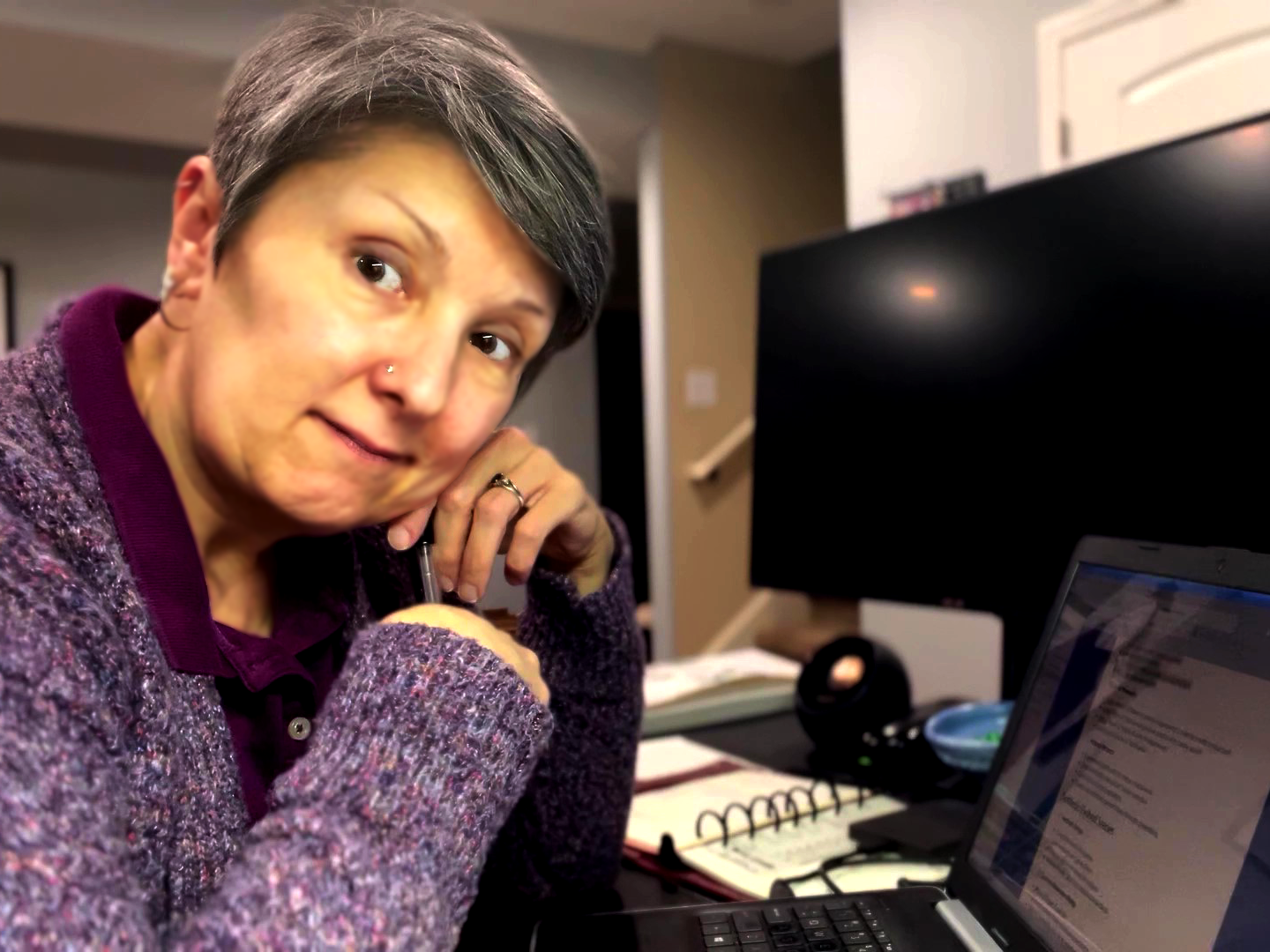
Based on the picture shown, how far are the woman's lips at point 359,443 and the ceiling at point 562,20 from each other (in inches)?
99.5

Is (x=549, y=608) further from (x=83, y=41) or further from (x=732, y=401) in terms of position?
(x=732, y=401)

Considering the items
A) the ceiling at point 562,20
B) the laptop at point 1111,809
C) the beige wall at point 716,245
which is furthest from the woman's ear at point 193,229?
the beige wall at point 716,245

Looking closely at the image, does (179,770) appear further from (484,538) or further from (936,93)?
(936,93)

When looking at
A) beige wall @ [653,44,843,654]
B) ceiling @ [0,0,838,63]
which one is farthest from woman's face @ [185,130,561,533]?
beige wall @ [653,44,843,654]

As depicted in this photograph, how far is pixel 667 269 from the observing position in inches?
138

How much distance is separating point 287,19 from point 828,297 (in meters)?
0.61

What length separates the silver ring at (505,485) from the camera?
724 mm

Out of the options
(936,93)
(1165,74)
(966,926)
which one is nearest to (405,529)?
(966,926)

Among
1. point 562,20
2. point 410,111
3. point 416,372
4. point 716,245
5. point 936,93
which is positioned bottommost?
point 416,372

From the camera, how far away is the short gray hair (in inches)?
21.5

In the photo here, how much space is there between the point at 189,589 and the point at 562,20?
121 inches

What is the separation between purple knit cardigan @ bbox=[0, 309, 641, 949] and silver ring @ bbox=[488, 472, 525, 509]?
0.20 metres

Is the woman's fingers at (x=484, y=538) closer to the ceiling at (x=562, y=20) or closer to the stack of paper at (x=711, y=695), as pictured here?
the stack of paper at (x=711, y=695)

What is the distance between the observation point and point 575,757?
2.68ft
